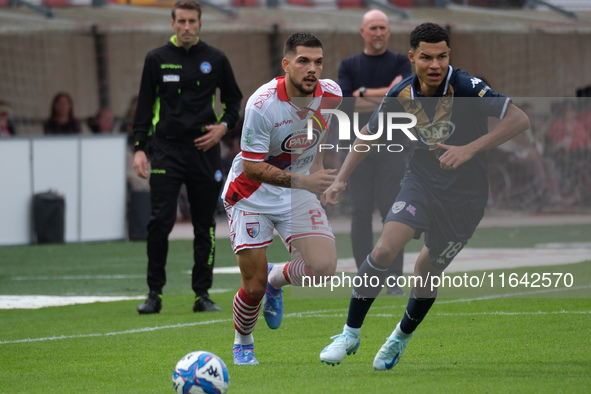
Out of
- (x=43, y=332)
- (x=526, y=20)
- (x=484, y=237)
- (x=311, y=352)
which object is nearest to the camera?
(x=311, y=352)

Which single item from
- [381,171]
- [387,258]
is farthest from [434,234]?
[381,171]

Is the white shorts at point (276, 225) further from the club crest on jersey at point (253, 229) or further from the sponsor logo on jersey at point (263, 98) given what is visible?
the sponsor logo on jersey at point (263, 98)

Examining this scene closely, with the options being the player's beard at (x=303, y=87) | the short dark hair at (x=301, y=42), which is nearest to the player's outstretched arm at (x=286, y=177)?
the player's beard at (x=303, y=87)

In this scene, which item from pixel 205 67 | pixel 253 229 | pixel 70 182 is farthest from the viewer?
pixel 70 182

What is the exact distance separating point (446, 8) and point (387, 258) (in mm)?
17755

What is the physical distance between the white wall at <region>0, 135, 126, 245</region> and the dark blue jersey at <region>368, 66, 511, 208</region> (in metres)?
10.4

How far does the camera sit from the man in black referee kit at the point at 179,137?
959cm

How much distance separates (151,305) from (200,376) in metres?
4.05

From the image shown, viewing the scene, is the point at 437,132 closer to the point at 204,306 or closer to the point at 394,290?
the point at 204,306

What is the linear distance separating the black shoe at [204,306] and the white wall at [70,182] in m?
7.37

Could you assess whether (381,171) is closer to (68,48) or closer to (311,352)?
(311,352)

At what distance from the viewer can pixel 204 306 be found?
959 centimetres

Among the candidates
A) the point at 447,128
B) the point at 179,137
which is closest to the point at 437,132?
the point at 447,128

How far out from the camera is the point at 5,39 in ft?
63.9
